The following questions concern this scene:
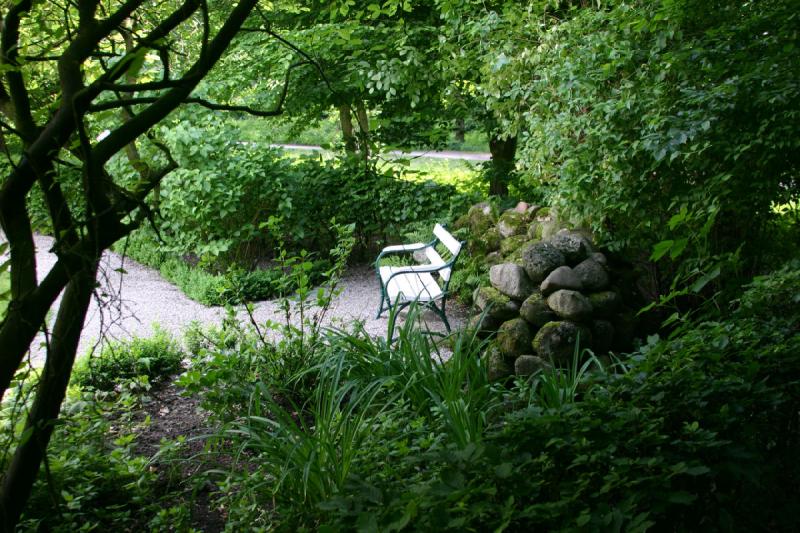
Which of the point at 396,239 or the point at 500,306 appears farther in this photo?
the point at 396,239

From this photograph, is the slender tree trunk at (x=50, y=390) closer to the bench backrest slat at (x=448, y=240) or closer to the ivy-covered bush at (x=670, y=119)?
the ivy-covered bush at (x=670, y=119)

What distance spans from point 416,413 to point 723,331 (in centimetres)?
149

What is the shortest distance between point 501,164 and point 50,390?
25.6 feet

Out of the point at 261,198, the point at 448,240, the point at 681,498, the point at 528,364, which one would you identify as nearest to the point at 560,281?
the point at 528,364

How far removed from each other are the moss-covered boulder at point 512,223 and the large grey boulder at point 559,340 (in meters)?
2.10

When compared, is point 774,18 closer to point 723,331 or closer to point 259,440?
point 723,331

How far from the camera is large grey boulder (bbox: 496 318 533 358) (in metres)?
5.22

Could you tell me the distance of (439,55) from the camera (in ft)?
28.2

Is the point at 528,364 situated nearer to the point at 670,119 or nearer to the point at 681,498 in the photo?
the point at 670,119

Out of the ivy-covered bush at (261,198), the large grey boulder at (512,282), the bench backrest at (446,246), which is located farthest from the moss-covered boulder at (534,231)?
the ivy-covered bush at (261,198)

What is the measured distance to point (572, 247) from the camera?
5.79m

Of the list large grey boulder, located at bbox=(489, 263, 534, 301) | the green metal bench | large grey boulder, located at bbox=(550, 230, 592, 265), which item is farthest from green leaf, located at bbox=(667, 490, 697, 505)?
the green metal bench

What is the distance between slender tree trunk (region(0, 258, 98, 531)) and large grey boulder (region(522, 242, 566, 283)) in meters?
4.03

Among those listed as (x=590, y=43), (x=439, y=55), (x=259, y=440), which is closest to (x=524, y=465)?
(x=259, y=440)
